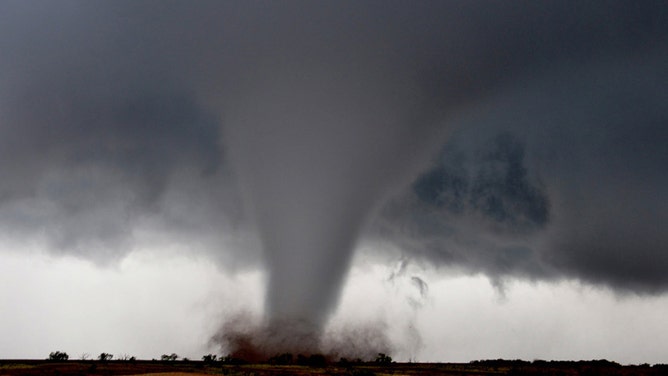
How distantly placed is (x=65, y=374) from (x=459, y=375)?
70680 millimetres

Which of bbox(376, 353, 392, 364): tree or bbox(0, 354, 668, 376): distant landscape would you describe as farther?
bbox(376, 353, 392, 364): tree

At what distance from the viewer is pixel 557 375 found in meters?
98.9

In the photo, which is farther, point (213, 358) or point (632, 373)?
point (213, 358)

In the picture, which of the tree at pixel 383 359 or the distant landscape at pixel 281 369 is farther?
the tree at pixel 383 359

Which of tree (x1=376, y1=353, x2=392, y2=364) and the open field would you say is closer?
the open field

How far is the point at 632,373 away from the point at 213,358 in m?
124

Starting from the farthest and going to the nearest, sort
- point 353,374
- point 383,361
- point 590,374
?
point 383,361 → point 590,374 → point 353,374

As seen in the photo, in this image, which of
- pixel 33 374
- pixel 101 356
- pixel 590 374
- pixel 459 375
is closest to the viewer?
pixel 33 374

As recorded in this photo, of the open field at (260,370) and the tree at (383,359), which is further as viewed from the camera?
the tree at (383,359)

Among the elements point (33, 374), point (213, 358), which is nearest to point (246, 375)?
point (33, 374)

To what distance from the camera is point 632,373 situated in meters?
105

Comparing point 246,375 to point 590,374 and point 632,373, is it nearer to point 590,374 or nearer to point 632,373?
point 590,374

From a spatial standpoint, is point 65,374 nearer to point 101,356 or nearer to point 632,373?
point 101,356

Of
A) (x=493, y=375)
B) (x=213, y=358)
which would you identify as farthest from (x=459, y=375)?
(x=213, y=358)
